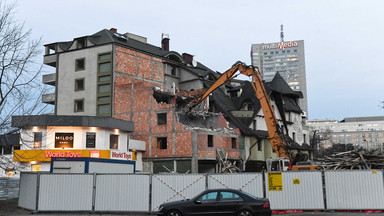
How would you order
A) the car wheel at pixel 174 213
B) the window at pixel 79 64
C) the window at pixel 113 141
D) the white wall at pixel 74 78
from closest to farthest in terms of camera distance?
the car wheel at pixel 174 213, the window at pixel 113 141, the white wall at pixel 74 78, the window at pixel 79 64

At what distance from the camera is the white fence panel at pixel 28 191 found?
20.9 metres

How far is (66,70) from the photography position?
53812mm

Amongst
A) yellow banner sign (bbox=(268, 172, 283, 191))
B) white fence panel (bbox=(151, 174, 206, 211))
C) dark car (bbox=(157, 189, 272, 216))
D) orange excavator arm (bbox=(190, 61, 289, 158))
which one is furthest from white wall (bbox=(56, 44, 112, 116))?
dark car (bbox=(157, 189, 272, 216))

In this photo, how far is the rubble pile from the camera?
24.3m

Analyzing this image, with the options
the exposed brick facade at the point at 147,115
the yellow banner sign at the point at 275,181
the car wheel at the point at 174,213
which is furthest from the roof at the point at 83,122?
the car wheel at the point at 174,213

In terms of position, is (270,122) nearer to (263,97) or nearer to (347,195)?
(263,97)

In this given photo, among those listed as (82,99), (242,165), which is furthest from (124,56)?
(242,165)

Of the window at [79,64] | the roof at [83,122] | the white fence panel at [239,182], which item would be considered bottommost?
the white fence panel at [239,182]

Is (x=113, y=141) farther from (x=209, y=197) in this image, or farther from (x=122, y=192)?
(x=209, y=197)

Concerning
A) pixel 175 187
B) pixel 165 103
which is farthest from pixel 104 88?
pixel 175 187

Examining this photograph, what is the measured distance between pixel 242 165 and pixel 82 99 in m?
23.4

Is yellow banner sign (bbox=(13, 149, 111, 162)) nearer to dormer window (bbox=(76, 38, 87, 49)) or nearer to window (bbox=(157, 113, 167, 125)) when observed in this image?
window (bbox=(157, 113, 167, 125))

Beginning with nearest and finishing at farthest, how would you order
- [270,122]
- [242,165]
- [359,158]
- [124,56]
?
[359,158] < [270,122] < [242,165] < [124,56]

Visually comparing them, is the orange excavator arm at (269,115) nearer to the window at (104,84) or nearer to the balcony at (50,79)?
the window at (104,84)
